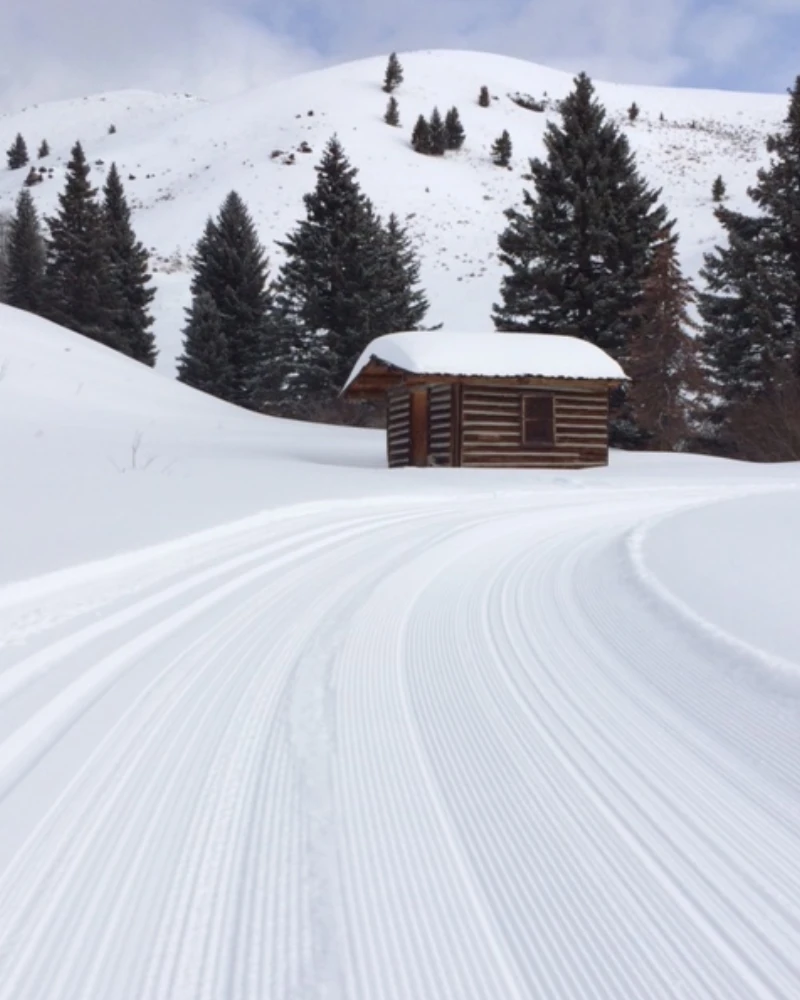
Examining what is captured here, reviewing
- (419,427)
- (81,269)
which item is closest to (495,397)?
(419,427)

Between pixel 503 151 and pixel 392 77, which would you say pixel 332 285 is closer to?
pixel 503 151

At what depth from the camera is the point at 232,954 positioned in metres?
1.87

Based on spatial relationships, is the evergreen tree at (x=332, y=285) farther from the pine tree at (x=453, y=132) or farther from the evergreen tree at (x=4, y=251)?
the pine tree at (x=453, y=132)

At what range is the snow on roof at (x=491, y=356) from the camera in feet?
68.7

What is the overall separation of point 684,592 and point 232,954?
4.36m

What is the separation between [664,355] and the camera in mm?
27234

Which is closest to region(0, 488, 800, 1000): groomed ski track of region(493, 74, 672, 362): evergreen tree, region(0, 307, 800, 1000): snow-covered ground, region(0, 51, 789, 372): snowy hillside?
region(0, 307, 800, 1000): snow-covered ground

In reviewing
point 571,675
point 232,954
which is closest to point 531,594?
point 571,675

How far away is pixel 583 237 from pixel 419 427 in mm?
12499

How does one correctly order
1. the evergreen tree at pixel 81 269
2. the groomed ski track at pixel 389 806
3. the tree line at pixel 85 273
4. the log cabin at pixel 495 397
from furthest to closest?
the tree line at pixel 85 273 → the evergreen tree at pixel 81 269 → the log cabin at pixel 495 397 → the groomed ski track at pixel 389 806

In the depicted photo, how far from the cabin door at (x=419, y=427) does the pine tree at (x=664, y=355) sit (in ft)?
29.6

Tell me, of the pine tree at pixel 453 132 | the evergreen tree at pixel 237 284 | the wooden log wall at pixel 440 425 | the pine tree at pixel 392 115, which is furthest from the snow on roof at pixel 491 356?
the pine tree at pixel 392 115

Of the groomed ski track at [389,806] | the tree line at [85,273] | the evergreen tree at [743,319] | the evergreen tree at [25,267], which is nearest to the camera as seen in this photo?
the groomed ski track at [389,806]

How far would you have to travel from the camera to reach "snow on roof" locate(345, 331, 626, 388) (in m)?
21.0
